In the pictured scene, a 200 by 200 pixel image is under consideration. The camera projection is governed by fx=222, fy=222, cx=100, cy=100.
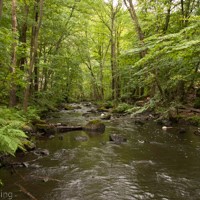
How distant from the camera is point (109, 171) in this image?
6570 millimetres

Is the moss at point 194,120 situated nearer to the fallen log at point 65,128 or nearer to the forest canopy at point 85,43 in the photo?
the forest canopy at point 85,43

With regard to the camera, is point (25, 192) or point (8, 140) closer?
point (8, 140)

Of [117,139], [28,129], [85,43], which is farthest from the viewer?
[85,43]

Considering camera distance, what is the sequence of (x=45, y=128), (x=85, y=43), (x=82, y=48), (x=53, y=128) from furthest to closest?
(x=82, y=48) < (x=85, y=43) < (x=53, y=128) < (x=45, y=128)

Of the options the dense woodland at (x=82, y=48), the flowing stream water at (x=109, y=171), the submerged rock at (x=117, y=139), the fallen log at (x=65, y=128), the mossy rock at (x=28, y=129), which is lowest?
the flowing stream water at (x=109, y=171)

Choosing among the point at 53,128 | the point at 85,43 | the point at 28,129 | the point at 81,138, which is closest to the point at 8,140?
the point at 81,138

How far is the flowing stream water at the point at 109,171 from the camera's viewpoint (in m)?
5.18

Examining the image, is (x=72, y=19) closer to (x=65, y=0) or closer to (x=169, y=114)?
(x=65, y=0)

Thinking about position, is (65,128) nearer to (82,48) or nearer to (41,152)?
(41,152)

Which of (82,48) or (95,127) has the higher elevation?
(82,48)

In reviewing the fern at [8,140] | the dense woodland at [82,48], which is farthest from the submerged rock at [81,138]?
the fern at [8,140]

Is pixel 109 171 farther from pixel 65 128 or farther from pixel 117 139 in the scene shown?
pixel 65 128


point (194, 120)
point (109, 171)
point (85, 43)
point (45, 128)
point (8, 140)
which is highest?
point (85, 43)

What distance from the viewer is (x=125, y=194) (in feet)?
16.9
